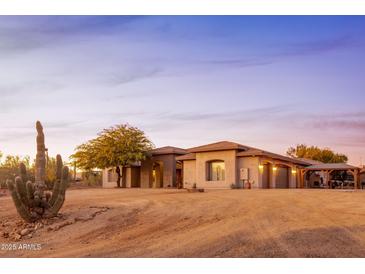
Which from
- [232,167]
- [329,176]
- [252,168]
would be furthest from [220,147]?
[329,176]

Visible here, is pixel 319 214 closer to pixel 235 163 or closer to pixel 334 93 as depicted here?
pixel 334 93

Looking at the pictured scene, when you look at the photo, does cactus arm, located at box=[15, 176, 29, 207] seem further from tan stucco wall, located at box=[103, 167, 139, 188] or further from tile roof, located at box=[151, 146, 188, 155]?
tan stucco wall, located at box=[103, 167, 139, 188]

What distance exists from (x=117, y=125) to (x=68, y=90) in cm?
2045

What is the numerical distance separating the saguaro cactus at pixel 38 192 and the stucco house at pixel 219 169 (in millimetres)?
16107

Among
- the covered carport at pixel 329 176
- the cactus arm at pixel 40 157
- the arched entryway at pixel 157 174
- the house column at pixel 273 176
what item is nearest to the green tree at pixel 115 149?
the arched entryway at pixel 157 174

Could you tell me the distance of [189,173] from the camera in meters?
31.0

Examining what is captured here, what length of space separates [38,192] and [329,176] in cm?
2712

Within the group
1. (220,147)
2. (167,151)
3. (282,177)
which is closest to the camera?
(220,147)

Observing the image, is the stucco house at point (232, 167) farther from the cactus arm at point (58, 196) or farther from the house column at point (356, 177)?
the cactus arm at point (58, 196)

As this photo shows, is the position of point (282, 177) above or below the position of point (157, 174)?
below

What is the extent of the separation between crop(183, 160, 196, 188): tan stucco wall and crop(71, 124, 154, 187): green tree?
3617 mm

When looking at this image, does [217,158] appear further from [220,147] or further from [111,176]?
[111,176]
